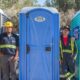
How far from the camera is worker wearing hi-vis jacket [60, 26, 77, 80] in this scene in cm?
1114

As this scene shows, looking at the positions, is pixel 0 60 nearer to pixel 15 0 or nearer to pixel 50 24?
pixel 50 24

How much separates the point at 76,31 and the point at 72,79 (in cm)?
146


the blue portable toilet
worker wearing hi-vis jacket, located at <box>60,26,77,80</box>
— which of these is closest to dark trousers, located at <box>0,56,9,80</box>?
the blue portable toilet

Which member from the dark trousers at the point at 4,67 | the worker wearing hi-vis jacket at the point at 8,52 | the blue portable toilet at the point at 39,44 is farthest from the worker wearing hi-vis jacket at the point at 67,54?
the dark trousers at the point at 4,67

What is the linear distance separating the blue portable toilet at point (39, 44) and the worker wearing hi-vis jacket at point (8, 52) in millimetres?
281

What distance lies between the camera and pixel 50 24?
1081 cm

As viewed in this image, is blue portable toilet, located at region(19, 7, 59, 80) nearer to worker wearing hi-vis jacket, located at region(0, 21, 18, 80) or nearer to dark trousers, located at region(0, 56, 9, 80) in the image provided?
worker wearing hi-vis jacket, located at region(0, 21, 18, 80)

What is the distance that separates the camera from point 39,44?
1086 cm

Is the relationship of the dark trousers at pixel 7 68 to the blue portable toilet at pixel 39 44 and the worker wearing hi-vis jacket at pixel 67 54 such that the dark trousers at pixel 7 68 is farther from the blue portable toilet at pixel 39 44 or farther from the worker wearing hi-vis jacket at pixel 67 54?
the worker wearing hi-vis jacket at pixel 67 54

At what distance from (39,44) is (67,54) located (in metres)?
0.97

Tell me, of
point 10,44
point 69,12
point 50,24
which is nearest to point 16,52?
point 10,44

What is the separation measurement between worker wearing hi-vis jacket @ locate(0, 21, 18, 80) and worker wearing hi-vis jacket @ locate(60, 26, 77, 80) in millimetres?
1368

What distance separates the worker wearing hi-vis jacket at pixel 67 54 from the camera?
11.1 meters

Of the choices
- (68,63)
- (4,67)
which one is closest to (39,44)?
(68,63)
